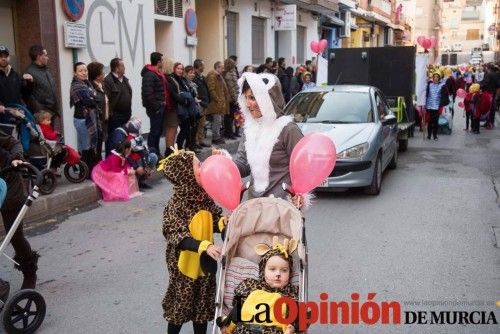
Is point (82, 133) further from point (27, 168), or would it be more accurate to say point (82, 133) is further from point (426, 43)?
point (426, 43)

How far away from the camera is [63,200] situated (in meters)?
7.86

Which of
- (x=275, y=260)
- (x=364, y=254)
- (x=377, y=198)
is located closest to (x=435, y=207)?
(x=377, y=198)

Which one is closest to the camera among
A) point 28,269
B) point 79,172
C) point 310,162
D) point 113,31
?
point 310,162

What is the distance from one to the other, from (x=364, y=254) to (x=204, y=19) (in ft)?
41.9

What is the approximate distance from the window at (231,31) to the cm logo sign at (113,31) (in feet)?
17.9

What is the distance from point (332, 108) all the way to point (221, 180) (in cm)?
652

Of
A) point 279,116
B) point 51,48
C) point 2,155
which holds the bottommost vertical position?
point 2,155

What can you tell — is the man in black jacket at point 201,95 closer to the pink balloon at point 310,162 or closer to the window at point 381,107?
the window at point 381,107

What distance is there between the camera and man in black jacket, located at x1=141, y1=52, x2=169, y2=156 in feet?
32.8

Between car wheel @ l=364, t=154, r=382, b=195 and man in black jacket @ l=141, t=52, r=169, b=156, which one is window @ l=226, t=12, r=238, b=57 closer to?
man in black jacket @ l=141, t=52, r=169, b=156

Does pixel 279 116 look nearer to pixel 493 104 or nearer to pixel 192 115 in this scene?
pixel 192 115

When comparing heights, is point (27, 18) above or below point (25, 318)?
above

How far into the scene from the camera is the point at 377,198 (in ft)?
28.0

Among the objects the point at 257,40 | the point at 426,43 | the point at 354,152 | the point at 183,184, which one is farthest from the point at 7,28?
the point at 426,43
